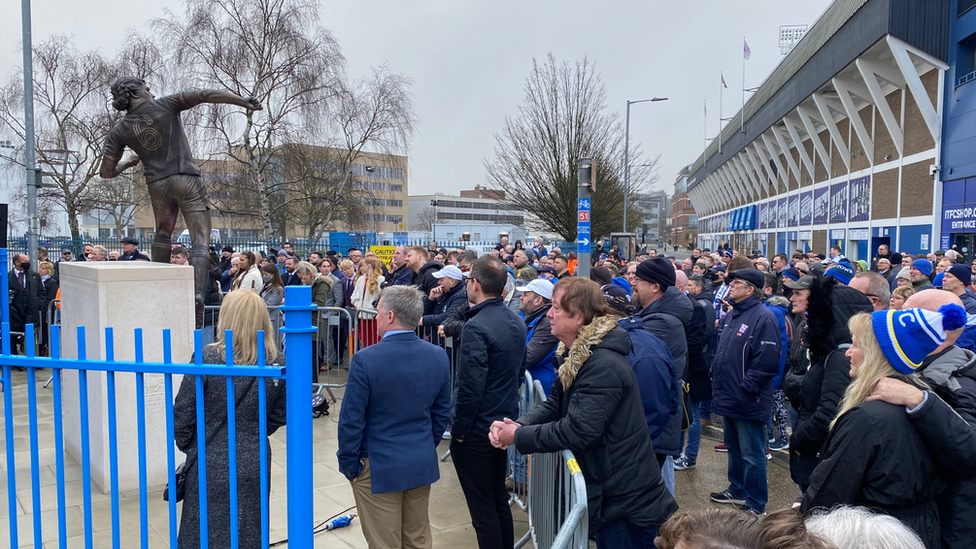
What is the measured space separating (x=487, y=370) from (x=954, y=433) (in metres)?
2.39

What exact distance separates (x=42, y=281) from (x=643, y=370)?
1194 centimetres

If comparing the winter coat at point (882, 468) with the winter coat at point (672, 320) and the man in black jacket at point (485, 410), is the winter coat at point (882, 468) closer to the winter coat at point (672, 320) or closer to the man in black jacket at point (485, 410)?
the man in black jacket at point (485, 410)

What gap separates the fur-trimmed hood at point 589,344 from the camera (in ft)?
10.0

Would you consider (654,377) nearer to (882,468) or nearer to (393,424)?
(882,468)

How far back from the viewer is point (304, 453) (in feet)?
7.56

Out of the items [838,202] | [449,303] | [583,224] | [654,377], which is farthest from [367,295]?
[838,202]

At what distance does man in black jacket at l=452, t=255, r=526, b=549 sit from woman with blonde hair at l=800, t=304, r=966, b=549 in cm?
190

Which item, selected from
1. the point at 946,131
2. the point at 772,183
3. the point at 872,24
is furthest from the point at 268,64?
the point at 772,183

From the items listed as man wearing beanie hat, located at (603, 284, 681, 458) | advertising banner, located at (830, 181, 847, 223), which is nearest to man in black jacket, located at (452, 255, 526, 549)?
man wearing beanie hat, located at (603, 284, 681, 458)

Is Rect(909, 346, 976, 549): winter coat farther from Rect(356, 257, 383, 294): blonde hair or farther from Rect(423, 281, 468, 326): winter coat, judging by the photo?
Rect(356, 257, 383, 294): blonde hair

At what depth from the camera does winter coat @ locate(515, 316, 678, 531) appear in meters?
2.92

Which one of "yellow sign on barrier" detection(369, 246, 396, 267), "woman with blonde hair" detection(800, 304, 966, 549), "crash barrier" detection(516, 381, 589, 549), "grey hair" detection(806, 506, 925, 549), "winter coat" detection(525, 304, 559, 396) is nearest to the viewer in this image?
"grey hair" detection(806, 506, 925, 549)

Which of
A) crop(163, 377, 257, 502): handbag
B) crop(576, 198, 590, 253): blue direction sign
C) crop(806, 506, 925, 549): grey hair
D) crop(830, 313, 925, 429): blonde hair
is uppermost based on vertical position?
crop(576, 198, 590, 253): blue direction sign

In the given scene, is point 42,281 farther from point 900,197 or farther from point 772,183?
point 772,183
